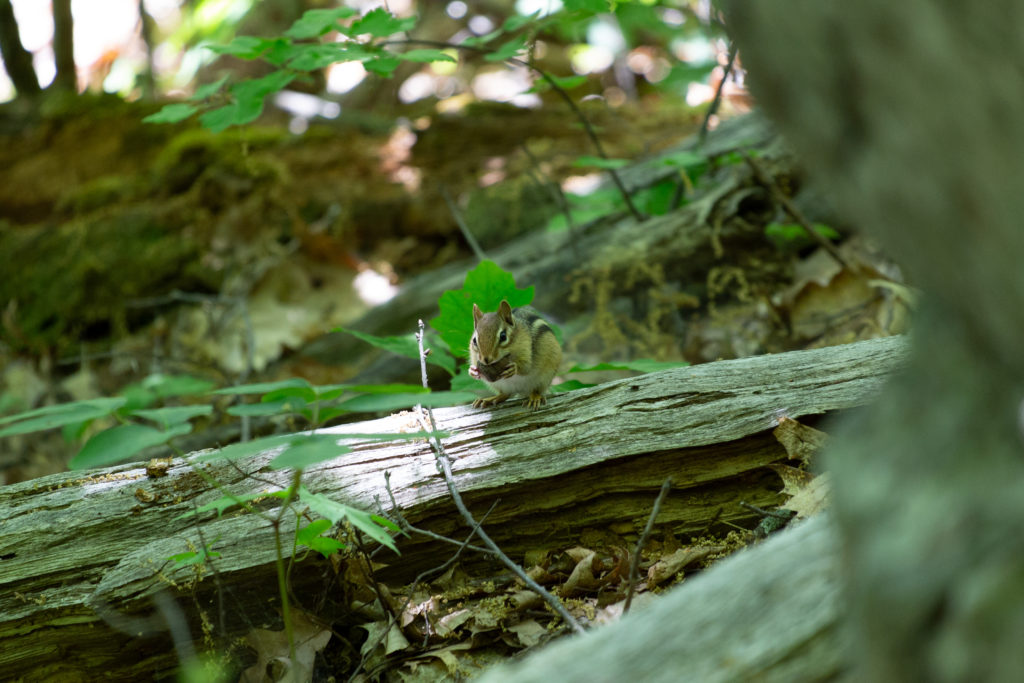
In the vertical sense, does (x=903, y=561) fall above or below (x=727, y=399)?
above

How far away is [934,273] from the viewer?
104 cm

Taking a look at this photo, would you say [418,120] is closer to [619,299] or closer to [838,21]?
[619,299]

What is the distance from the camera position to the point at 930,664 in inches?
37.7

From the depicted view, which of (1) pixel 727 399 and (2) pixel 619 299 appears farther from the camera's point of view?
(2) pixel 619 299

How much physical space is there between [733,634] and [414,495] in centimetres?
164

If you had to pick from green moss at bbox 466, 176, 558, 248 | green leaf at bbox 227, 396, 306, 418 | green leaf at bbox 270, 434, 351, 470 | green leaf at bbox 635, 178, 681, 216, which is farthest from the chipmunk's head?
green moss at bbox 466, 176, 558, 248

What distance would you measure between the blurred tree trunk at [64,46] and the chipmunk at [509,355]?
713 centimetres

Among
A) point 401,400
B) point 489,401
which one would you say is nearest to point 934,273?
point 401,400

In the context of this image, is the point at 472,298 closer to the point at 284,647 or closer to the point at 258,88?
the point at 258,88

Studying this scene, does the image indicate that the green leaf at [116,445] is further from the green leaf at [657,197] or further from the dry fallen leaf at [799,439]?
the green leaf at [657,197]

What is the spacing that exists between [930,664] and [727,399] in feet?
6.40

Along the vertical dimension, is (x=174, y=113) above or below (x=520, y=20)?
below

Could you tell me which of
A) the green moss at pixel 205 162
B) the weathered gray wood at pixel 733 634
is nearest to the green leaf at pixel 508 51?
the weathered gray wood at pixel 733 634

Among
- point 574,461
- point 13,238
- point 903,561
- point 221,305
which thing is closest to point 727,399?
point 574,461
